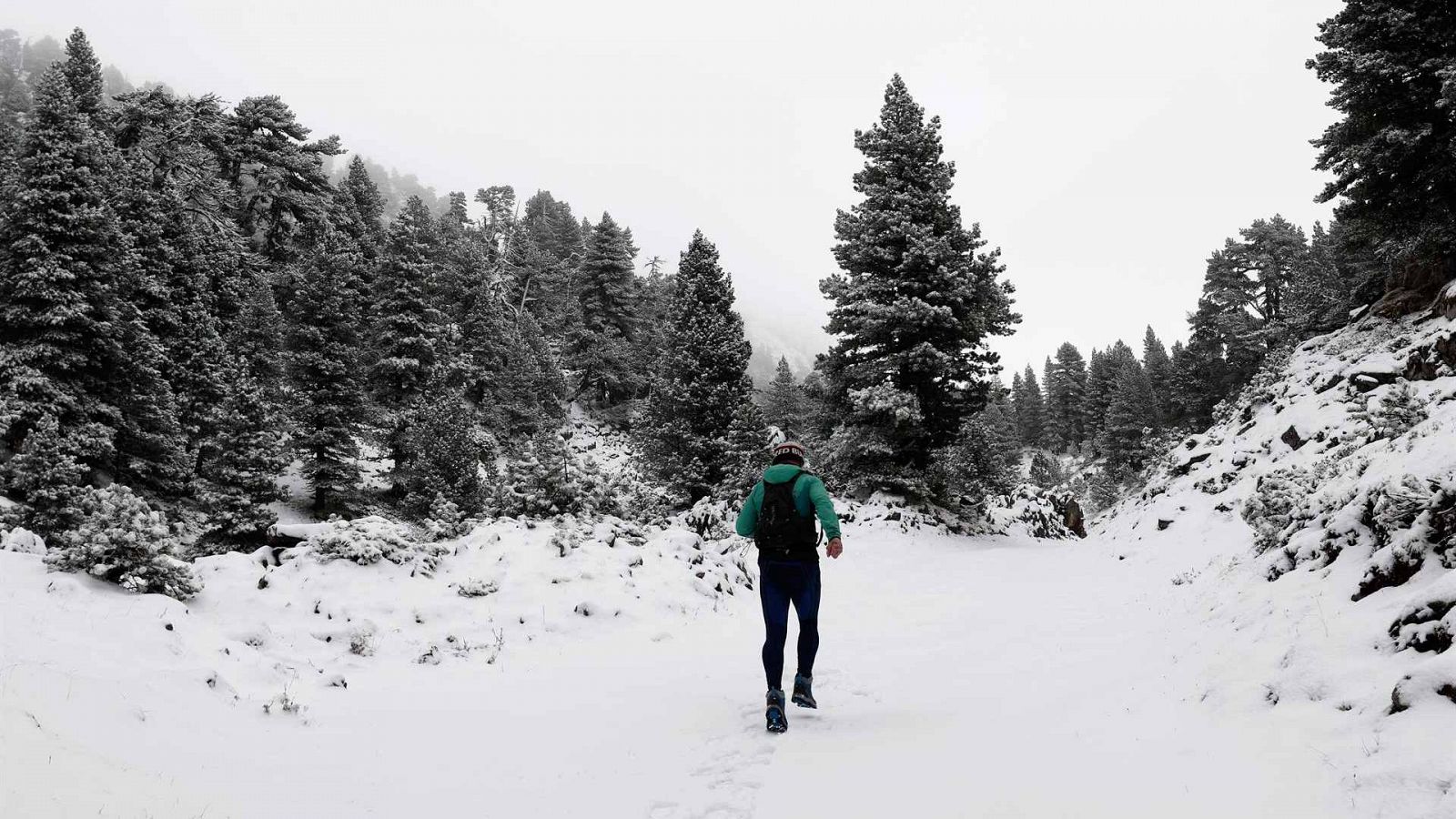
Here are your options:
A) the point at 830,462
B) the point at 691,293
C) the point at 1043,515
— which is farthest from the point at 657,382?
the point at 1043,515

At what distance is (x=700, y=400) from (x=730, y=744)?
2048 centimetres

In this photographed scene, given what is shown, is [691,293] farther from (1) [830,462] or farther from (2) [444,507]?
(2) [444,507]

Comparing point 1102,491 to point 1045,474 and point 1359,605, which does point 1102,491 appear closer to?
point 1045,474

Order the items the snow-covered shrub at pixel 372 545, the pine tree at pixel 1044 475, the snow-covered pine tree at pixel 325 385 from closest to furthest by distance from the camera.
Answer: the snow-covered shrub at pixel 372 545
the snow-covered pine tree at pixel 325 385
the pine tree at pixel 1044 475

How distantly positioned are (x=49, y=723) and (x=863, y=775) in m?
4.69

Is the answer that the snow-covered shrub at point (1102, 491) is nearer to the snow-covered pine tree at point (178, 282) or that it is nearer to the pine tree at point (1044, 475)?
the pine tree at point (1044, 475)

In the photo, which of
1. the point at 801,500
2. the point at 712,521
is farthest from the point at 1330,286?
the point at 801,500

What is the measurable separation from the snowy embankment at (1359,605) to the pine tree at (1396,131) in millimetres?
5451

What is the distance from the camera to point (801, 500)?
19.7ft

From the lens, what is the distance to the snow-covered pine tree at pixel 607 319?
46.5 meters

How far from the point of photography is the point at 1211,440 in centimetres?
2141

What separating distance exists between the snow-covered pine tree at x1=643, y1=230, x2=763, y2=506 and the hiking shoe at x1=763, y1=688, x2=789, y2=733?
18369 millimetres

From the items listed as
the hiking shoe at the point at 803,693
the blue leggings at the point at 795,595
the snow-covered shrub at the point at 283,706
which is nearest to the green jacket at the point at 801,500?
the blue leggings at the point at 795,595

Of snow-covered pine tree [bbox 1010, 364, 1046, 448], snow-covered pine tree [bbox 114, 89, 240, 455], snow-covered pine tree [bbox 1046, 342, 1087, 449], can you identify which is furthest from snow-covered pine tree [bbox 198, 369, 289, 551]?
snow-covered pine tree [bbox 1010, 364, 1046, 448]
